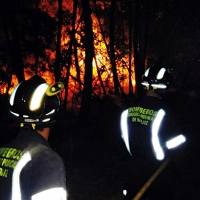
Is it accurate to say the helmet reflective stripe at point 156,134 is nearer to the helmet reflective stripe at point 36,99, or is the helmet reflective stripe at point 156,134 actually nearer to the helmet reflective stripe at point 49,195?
the helmet reflective stripe at point 36,99

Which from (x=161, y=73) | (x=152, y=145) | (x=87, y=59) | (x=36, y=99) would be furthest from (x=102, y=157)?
(x=36, y=99)

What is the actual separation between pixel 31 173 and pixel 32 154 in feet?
0.40

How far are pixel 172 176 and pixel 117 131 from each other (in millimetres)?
7190

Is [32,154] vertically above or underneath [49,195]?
above

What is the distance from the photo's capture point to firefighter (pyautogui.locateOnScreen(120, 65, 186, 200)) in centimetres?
371

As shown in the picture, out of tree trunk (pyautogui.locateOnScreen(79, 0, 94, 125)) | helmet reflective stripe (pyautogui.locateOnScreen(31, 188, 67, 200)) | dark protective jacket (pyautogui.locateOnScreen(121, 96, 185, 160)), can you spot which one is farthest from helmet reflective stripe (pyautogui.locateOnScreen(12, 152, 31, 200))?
tree trunk (pyautogui.locateOnScreen(79, 0, 94, 125))

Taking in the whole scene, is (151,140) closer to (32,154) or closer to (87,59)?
(32,154)

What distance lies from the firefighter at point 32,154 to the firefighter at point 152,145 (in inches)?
56.4

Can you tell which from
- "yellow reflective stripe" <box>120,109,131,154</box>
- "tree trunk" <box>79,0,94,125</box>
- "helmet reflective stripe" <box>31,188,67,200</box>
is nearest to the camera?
"helmet reflective stripe" <box>31,188,67,200</box>

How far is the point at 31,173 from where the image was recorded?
2178mm

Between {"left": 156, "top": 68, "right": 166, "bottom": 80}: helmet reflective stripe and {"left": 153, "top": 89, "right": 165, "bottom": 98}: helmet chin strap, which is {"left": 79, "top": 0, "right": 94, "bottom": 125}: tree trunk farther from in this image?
{"left": 153, "top": 89, "right": 165, "bottom": 98}: helmet chin strap

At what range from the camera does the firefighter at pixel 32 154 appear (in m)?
2.12

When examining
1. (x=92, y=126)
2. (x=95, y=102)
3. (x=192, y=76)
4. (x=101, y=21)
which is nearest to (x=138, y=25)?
(x=95, y=102)

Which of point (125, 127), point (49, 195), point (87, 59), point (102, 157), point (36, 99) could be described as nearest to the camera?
point (49, 195)
